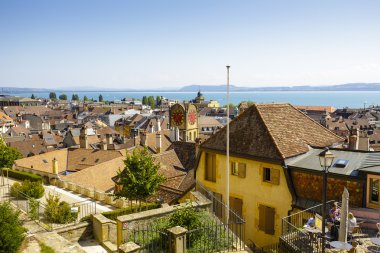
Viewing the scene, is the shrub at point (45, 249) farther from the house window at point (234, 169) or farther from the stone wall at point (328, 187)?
the stone wall at point (328, 187)

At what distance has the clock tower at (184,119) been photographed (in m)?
62.5

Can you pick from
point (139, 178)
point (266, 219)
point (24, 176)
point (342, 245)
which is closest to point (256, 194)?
point (266, 219)

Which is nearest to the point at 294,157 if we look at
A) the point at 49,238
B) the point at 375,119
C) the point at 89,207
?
the point at 49,238

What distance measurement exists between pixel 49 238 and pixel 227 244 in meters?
7.24

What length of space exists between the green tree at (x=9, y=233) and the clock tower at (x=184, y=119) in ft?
160

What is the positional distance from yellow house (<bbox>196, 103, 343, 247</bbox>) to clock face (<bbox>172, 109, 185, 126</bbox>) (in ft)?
130

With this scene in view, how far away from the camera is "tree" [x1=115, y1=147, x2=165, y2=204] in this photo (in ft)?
76.3

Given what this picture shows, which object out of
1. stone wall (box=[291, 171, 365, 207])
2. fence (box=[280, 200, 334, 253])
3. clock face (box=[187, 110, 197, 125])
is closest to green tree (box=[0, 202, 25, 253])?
fence (box=[280, 200, 334, 253])

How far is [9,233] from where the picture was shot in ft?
39.0

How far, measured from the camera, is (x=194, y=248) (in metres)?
12.6

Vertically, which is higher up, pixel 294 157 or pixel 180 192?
pixel 294 157

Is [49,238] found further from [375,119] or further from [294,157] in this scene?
[375,119]

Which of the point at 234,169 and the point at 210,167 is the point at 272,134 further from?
the point at 210,167

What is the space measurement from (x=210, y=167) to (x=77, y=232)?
9456 millimetres
